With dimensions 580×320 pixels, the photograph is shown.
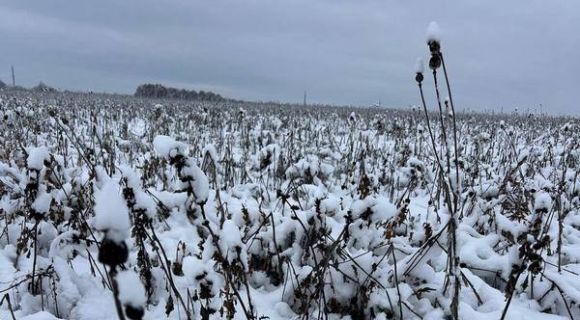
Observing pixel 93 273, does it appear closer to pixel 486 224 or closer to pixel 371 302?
pixel 371 302

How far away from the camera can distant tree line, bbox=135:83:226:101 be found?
138 feet

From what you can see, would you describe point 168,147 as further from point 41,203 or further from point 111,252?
point 41,203

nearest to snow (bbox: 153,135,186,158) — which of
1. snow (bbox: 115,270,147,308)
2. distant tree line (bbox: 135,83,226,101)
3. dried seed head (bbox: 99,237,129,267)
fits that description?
snow (bbox: 115,270,147,308)

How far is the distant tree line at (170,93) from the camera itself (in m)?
42.2

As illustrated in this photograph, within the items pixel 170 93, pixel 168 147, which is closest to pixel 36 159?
pixel 168 147

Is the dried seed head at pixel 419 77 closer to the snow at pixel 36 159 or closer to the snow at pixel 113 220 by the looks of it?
the snow at pixel 113 220

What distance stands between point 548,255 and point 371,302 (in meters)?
1.85

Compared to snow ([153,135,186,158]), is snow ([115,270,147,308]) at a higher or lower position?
lower

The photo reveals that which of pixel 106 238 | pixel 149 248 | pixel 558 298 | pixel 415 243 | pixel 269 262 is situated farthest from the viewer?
pixel 415 243

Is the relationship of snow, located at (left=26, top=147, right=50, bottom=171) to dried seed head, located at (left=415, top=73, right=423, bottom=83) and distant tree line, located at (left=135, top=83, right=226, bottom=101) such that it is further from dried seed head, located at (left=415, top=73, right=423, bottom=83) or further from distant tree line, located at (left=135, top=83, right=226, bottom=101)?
distant tree line, located at (left=135, top=83, right=226, bottom=101)

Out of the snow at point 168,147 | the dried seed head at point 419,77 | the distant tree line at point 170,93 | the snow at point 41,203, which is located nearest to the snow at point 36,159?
the snow at point 41,203

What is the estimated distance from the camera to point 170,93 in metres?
44.1

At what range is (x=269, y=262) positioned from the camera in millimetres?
3066

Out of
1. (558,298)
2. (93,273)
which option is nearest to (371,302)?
(558,298)
